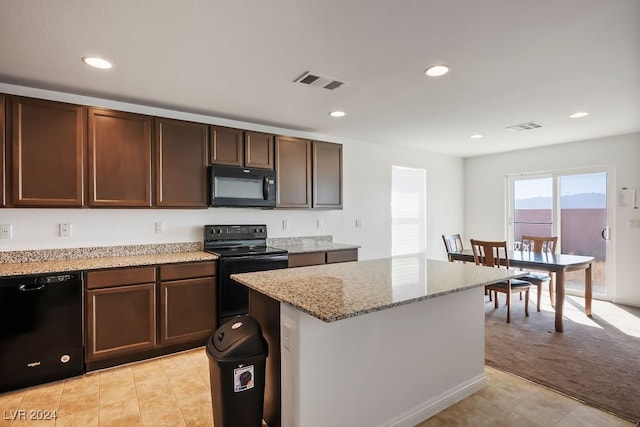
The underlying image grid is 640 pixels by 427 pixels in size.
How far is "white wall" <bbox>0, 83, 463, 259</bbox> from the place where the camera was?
114 inches

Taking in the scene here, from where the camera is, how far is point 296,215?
430 centimetres

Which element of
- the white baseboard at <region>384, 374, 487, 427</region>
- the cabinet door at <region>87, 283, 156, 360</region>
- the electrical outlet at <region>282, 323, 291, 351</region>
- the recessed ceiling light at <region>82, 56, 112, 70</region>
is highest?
the recessed ceiling light at <region>82, 56, 112, 70</region>

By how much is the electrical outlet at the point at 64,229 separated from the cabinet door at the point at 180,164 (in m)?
0.75

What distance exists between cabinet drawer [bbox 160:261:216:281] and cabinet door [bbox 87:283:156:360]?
0.51 ft

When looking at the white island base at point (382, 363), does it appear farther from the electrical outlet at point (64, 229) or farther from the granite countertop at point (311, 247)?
the electrical outlet at point (64, 229)

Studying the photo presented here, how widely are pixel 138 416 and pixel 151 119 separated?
239 cm

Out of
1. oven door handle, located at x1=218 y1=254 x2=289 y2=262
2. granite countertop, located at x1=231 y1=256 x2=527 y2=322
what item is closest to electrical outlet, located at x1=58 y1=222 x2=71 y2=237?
oven door handle, located at x1=218 y1=254 x2=289 y2=262

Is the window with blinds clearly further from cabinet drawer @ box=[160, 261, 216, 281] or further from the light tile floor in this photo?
cabinet drawer @ box=[160, 261, 216, 281]

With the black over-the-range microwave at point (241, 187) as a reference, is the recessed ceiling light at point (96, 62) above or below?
above

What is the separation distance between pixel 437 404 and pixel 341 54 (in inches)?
92.6

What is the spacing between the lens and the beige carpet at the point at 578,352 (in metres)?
2.37

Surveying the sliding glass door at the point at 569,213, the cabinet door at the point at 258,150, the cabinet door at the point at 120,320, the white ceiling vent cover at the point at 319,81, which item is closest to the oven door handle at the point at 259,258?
the cabinet door at the point at 120,320

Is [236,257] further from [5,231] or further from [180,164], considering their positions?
[5,231]

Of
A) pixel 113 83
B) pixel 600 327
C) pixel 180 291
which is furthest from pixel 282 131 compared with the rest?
pixel 600 327
